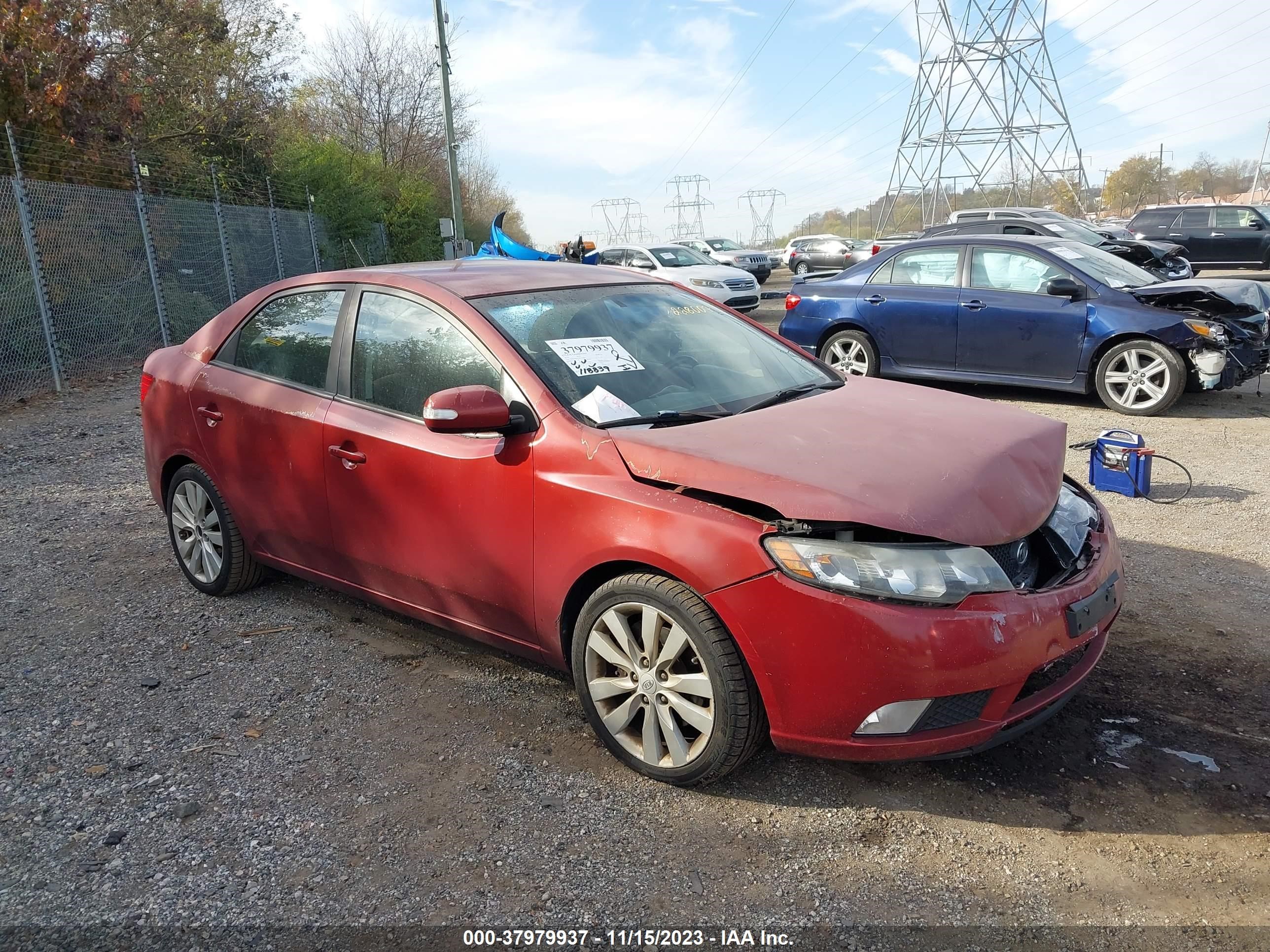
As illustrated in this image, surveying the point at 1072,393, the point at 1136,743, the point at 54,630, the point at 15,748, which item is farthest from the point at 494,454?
the point at 1072,393

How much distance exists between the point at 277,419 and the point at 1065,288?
6.98m

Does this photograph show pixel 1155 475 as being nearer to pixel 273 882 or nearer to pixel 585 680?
pixel 585 680

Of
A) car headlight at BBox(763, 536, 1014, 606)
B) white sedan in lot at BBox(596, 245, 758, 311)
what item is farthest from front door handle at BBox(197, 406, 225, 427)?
white sedan in lot at BBox(596, 245, 758, 311)

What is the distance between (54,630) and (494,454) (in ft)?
8.70

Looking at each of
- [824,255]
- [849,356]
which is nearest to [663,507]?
[849,356]

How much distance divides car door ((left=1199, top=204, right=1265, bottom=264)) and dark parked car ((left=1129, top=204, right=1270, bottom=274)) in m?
0.01

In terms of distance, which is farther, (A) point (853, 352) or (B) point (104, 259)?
(B) point (104, 259)

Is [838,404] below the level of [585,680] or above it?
above

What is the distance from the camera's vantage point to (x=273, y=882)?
254 cm

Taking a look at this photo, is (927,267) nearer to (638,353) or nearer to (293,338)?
(638,353)

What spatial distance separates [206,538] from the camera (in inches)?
177

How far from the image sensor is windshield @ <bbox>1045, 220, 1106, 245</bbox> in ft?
52.2

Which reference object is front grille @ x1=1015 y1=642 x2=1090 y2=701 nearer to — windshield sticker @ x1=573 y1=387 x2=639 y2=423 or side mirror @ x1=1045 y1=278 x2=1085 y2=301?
windshield sticker @ x1=573 y1=387 x2=639 y2=423

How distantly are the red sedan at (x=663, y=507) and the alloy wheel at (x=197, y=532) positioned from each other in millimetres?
133
